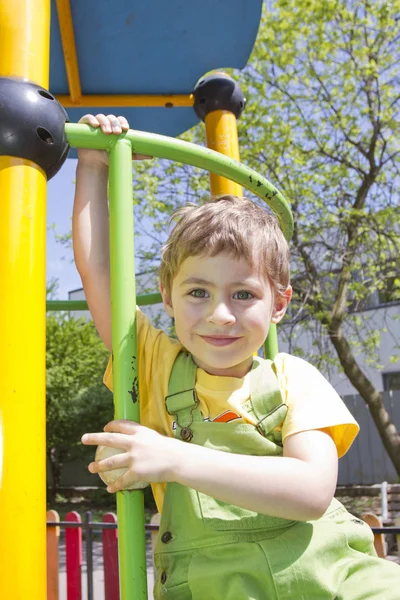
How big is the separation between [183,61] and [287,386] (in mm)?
1773

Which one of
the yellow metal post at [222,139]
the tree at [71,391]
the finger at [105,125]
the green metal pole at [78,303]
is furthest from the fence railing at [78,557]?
the tree at [71,391]

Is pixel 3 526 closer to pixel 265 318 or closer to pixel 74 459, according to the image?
pixel 265 318

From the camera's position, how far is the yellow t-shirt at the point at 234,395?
1.05m

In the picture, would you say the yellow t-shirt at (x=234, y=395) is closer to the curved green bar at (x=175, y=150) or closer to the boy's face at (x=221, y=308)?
the boy's face at (x=221, y=308)

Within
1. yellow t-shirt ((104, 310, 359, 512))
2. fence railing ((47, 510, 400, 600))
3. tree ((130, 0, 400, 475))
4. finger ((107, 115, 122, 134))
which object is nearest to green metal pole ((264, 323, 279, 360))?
yellow t-shirt ((104, 310, 359, 512))

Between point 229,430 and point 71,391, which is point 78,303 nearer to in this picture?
point 229,430

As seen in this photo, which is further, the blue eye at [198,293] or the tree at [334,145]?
the tree at [334,145]

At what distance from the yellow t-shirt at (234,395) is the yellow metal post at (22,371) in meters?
0.23

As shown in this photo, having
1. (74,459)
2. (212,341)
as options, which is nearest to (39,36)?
(212,341)

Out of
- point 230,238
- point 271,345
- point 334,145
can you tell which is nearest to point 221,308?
point 230,238

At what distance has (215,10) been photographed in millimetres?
2297

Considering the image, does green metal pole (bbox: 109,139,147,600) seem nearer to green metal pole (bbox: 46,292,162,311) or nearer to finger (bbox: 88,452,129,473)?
finger (bbox: 88,452,129,473)

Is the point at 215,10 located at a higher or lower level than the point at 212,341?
higher

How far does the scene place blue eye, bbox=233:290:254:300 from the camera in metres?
1.07
